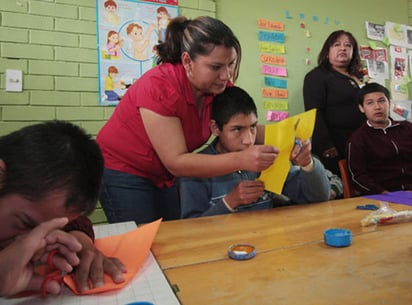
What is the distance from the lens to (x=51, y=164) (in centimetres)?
62

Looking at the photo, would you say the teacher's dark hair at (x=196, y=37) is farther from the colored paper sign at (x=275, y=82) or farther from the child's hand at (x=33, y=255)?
the colored paper sign at (x=275, y=82)

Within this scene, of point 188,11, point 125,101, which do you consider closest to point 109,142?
point 125,101

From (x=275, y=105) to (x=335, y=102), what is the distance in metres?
0.46

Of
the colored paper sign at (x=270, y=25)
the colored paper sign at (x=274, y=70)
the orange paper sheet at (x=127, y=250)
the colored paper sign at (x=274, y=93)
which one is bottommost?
the orange paper sheet at (x=127, y=250)

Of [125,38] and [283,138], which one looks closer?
[283,138]

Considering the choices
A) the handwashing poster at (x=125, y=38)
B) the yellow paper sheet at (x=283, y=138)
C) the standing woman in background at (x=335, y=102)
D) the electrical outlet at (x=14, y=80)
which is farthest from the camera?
the standing woman in background at (x=335, y=102)

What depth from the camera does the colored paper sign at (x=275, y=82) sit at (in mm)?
2753

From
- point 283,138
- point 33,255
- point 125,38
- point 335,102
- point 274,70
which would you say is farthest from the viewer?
point 274,70

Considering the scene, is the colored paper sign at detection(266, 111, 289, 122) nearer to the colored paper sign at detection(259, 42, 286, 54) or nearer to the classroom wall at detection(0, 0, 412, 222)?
the colored paper sign at detection(259, 42, 286, 54)

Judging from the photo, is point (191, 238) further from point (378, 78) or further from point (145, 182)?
point (378, 78)

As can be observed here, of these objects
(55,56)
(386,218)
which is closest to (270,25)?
(55,56)

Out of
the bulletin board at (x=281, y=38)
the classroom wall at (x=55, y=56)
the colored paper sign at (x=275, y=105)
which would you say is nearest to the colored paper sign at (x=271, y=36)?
the bulletin board at (x=281, y=38)

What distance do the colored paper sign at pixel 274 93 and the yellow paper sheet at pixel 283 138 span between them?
5.50 ft

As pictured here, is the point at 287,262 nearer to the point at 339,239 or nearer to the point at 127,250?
the point at 339,239
